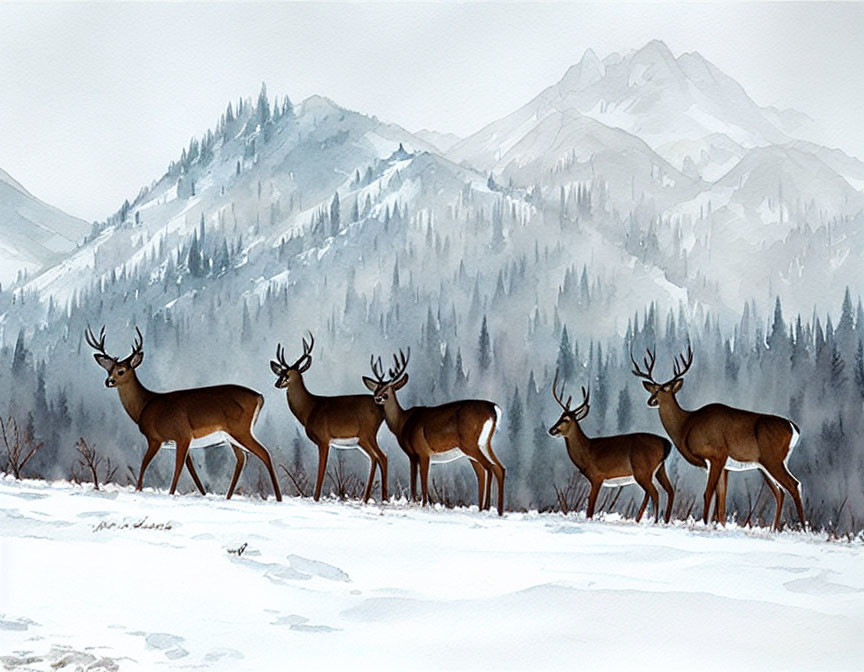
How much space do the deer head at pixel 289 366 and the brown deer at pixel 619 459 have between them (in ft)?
2.99

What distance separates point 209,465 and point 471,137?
1.57 m

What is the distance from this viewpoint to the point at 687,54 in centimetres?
412

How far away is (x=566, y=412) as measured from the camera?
3820 millimetres

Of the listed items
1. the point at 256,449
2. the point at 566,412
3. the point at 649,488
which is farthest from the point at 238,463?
the point at 649,488

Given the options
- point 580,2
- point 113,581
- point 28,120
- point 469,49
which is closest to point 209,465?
point 113,581

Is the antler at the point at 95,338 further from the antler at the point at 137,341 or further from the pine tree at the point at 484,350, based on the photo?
the pine tree at the point at 484,350

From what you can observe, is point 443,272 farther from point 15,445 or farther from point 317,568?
point 15,445

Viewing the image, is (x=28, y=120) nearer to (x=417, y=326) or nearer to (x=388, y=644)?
(x=417, y=326)

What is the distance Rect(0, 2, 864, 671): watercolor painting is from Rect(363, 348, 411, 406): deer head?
0.05 feet

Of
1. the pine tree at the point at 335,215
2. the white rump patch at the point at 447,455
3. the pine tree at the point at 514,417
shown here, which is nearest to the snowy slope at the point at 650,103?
the pine tree at the point at 335,215

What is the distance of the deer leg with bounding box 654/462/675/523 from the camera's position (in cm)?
372

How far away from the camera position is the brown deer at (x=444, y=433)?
148 inches

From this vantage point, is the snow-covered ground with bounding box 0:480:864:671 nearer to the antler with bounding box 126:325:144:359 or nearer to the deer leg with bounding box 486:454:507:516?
the deer leg with bounding box 486:454:507:516

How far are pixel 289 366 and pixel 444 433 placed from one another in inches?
25.3
